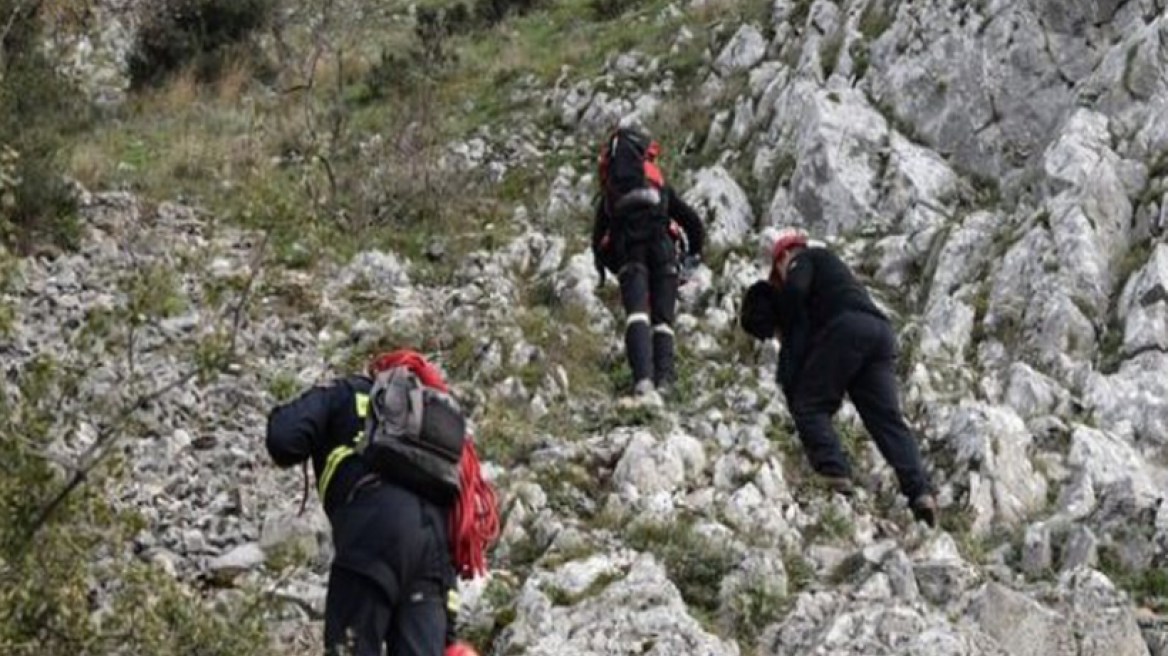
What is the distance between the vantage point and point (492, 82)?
18422mm

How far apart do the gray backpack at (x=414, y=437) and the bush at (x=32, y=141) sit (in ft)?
21.3

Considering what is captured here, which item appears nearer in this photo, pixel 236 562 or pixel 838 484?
pixel 236 562

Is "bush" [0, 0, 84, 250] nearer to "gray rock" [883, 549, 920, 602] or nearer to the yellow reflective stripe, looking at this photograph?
the yellow reflective stripe

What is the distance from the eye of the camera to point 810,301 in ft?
28.2

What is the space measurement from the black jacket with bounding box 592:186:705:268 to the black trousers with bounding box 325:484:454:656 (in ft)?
15.2

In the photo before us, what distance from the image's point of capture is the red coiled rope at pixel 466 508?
5.75 m

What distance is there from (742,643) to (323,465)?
2.39 meters

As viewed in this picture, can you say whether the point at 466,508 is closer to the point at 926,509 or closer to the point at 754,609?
the point at 754,609

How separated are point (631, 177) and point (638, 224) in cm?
32

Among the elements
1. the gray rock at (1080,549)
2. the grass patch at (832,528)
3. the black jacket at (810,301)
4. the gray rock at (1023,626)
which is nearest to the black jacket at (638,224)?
the black jacket at (810,301)

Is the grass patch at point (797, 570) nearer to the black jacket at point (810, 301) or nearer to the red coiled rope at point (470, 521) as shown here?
the black jacket at point (810, 301)

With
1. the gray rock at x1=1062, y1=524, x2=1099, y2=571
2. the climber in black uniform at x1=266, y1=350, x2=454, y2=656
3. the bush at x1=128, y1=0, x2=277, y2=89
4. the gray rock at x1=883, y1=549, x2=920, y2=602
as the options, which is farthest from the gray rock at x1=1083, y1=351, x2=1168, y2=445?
the bush at x1=128, y1=0, x2=277, y2=89

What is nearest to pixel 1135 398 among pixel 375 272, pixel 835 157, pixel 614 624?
pixel 835 157

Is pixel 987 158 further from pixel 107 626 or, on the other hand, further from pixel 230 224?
pixel 107 626
